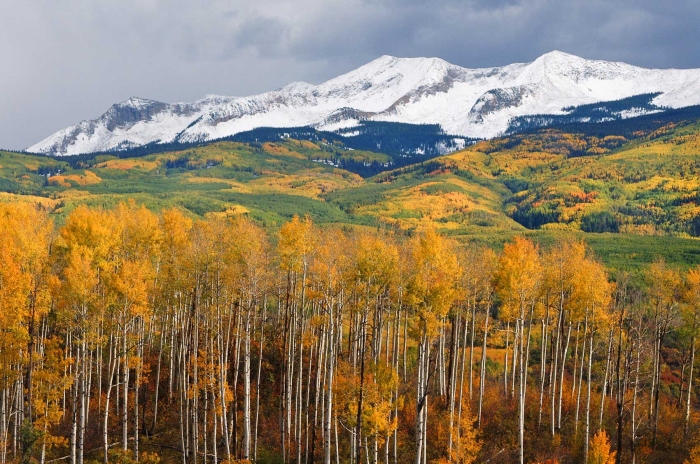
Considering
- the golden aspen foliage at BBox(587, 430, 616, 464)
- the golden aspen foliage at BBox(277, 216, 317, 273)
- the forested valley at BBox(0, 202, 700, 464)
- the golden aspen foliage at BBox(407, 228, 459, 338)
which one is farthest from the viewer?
the golden aspen foliage at BBox(587, 430, 616, 464)

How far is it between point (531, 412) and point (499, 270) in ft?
53.5

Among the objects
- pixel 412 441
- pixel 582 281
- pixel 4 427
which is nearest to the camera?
pixel 4 427

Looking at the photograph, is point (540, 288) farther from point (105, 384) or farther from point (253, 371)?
point (105, 384)

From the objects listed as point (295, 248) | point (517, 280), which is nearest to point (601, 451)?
point (517, 280)

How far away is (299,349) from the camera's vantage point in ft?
150

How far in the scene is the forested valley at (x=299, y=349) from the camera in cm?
3822

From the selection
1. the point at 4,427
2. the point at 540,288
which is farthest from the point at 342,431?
the point at 4,427

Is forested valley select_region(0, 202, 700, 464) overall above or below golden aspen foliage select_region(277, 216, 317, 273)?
below

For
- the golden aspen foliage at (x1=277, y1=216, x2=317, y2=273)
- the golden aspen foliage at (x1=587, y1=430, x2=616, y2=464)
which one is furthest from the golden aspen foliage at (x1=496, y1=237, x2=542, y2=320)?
the golden aspen foliage at (x1=277, y1=216, x2=317, y2=273)

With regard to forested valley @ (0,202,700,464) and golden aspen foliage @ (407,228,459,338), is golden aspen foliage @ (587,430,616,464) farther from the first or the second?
golden aspen foliage @ (407,228,459,338)

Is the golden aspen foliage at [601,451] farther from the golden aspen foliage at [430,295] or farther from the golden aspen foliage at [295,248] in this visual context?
the golden aspen foliage at [295,248]

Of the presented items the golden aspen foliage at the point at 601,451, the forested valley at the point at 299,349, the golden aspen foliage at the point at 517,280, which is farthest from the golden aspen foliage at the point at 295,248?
the golden aspen foliage at the point at 601,451

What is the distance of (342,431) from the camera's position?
50531 millimetres

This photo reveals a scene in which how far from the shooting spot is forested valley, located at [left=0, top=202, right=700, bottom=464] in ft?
125
